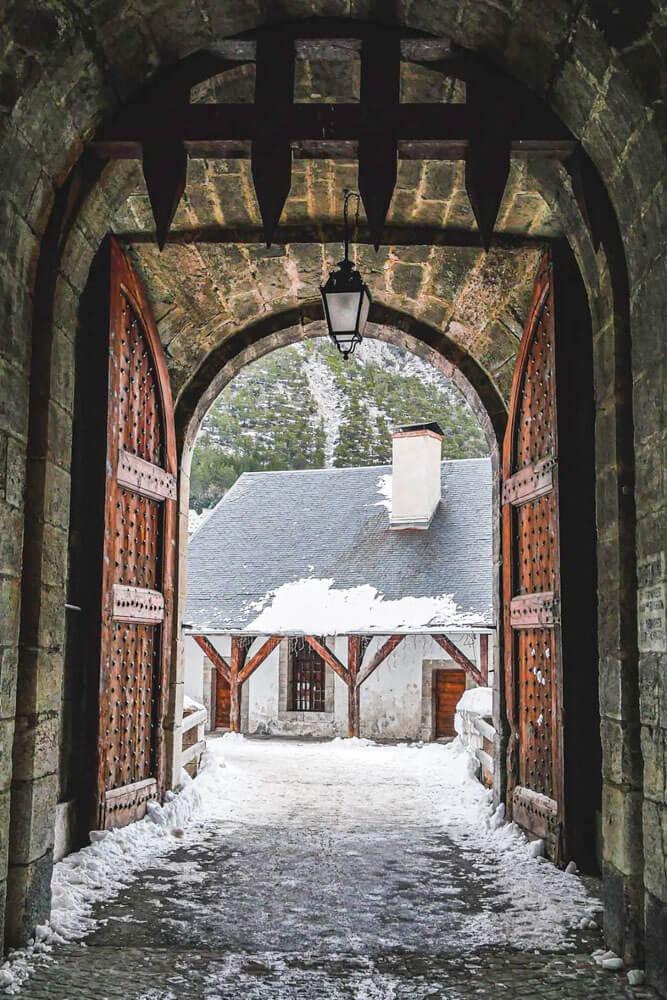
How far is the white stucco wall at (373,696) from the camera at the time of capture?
15898 mm

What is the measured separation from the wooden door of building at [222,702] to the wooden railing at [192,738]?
9160 mm

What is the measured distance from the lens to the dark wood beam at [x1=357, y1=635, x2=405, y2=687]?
14820 mm

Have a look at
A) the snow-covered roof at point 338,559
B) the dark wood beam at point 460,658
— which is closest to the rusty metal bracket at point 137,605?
the snow-covered roof at point 338,559

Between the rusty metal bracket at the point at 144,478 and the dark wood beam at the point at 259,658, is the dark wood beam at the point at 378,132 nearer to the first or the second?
the rusty metal bracket at the point at 144,478

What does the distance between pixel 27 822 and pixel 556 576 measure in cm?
296

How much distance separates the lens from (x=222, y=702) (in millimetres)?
17469

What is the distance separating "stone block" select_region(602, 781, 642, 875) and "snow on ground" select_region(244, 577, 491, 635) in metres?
10.5

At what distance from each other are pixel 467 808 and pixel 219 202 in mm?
4623

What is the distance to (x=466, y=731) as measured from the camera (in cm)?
964

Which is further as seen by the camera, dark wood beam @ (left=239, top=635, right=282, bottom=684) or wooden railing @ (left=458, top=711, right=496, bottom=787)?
dark wood beam @ (left=239, top=635, right=282, bottom=684)

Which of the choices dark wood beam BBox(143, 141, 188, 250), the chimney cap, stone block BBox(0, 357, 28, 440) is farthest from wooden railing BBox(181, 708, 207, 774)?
the chimney cap

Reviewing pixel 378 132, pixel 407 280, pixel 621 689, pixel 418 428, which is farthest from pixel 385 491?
pixel 621 689

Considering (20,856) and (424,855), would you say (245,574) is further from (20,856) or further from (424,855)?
(20,856)

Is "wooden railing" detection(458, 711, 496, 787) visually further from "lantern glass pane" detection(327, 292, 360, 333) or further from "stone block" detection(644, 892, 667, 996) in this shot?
"stone block" detection(644, 892, 667, 996)
